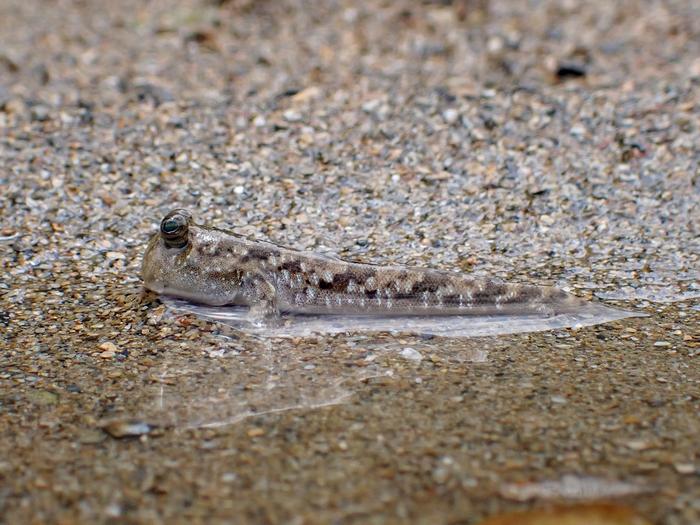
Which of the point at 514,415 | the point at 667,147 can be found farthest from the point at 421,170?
the point at 514,415

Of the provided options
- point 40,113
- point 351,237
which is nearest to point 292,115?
point 351,237

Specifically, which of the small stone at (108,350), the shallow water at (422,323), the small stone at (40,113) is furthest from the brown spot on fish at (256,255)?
the small stone at (40,113)

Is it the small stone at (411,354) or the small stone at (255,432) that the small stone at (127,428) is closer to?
the small stone at (255,432)

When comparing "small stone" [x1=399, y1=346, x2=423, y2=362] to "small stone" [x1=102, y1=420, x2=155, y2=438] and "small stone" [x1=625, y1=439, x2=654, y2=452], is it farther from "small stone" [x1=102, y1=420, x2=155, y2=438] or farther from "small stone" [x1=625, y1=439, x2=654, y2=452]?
"small stone" [x1=102, y1=420, x2=155, y2=438]

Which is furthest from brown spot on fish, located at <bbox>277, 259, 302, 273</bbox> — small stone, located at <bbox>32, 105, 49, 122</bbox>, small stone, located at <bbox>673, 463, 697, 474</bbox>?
small stone, located at <bbox>32, 105, 49, 122</bbox>

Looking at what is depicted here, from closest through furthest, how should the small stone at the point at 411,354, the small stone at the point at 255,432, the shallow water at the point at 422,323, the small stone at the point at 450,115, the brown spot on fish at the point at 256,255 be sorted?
the small stone at the point at 255,432, the small stone at the point at 411,354, the shallow water at the point at 422,323, the brown spot on fish at the point at 256,255, the small stone at the point at 450,115
